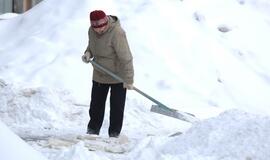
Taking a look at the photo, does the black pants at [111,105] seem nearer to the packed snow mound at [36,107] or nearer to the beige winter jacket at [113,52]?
the beige winter jacket at [113,52]

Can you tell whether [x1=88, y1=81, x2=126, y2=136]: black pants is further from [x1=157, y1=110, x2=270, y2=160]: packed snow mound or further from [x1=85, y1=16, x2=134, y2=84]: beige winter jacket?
[x1=157, y1=110, x2=270, y2=160]: packed snow mound

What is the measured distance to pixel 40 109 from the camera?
8.33 metres

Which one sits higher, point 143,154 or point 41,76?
point 143,154

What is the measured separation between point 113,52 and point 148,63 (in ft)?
12.3

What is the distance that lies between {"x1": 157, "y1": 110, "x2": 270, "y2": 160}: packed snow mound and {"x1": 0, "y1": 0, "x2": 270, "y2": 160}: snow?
49.9 inches

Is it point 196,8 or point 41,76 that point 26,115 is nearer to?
point 41,76

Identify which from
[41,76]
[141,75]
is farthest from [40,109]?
[141,75]

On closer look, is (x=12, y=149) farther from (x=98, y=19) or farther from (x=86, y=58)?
(x=86, y=58)

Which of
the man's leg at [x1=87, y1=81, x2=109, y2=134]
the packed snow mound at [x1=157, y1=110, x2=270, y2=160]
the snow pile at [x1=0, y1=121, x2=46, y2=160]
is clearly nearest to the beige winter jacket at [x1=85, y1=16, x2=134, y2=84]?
the man's leg at [x1=87, y1=81, x2=109, y2=134]

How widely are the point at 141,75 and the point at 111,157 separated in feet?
15.5

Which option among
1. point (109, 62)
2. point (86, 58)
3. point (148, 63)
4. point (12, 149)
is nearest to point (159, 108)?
point (109, 62)

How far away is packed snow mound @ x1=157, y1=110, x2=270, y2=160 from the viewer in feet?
17.0

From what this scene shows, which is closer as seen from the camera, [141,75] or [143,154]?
[143,154]

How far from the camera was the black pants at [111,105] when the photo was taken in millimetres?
6934
